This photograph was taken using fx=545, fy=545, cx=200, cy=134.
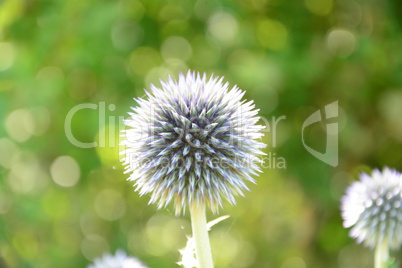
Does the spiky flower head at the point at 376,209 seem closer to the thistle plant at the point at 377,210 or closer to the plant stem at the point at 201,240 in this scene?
the thistle plant at the point at 377,210

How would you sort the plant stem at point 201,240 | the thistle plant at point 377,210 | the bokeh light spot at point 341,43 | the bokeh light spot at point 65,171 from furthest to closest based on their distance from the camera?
the bokeh light spot at point 65,171, the bokeh light spot at point 341,43, the thistle plant at point 377,210, the plant stem at point 201,240

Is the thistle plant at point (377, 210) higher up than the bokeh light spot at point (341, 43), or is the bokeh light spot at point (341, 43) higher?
the bokeh light spot at point (341, 43)

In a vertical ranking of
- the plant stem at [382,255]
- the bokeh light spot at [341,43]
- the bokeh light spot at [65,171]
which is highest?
the bokeh light spot at [341,43]

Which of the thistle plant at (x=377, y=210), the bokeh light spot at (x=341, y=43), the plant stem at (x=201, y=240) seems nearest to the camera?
the plant stem at (x=201, y=240)

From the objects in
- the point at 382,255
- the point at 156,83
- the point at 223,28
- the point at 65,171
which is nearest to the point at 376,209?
the point at 382,255

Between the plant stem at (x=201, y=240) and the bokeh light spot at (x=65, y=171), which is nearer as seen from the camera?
the plant stem at (x=201, y=240)

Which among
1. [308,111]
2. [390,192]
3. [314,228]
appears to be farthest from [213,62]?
[390,192]

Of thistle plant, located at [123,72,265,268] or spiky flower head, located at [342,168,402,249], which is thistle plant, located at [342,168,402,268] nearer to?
spiky flower head, located at [342,168,402,249]

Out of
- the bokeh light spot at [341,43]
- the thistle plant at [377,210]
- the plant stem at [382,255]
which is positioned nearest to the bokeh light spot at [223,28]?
the bokeh light spot at [341,43]
